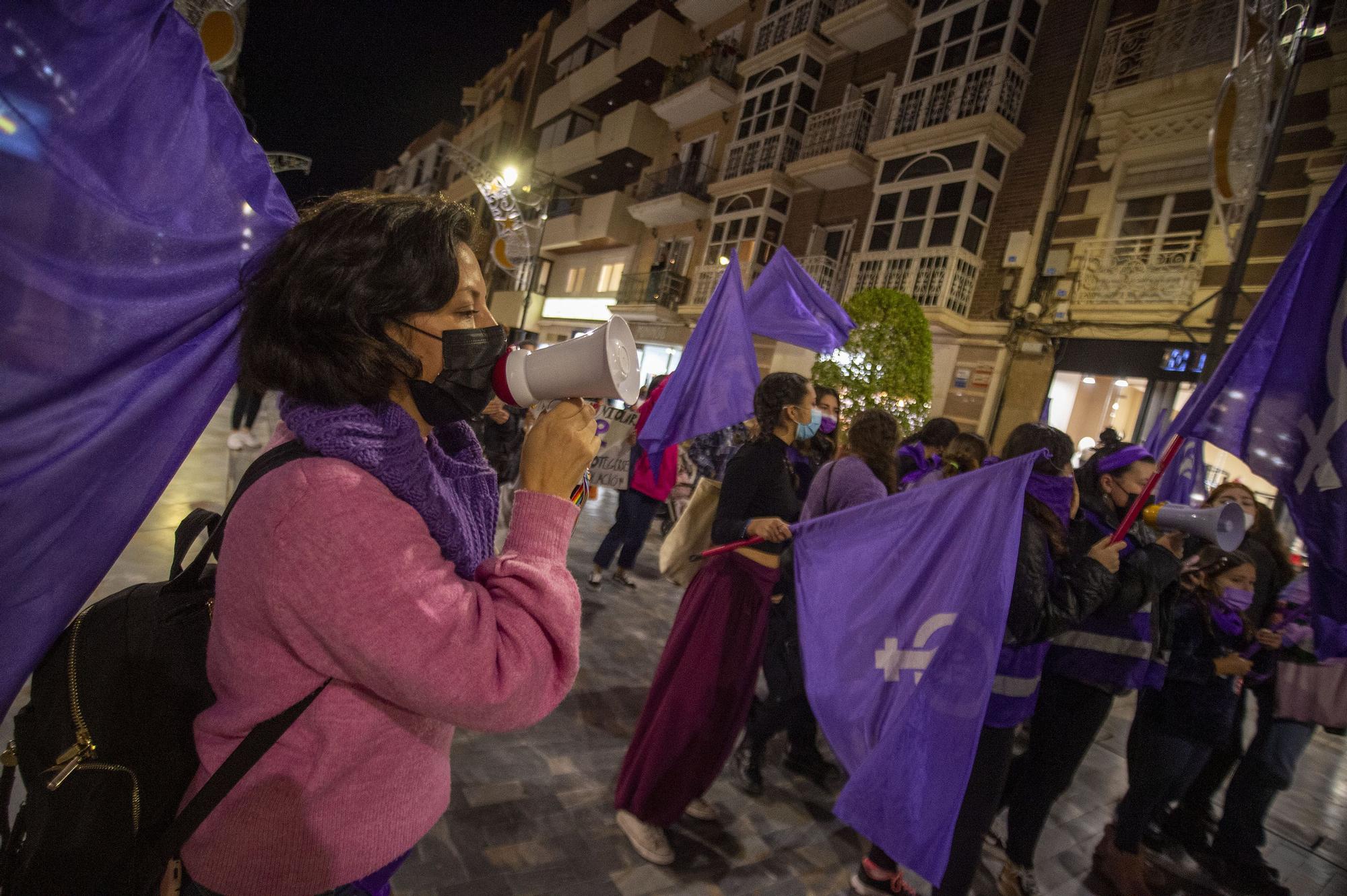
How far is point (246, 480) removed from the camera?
115cm

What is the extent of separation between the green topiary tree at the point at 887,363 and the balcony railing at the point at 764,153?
28.2 feet

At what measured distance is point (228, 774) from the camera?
1.10 metres

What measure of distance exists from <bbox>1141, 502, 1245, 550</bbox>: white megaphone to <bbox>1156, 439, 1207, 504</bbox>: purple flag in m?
2.03

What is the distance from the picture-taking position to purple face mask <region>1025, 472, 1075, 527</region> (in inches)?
105

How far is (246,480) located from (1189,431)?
2990 millimetres

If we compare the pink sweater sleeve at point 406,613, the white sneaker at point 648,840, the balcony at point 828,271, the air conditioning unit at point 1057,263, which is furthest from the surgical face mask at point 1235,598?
the balcony at point 828,271

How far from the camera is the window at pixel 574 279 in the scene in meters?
27.5

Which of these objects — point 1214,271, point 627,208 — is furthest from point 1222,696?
point 627,208

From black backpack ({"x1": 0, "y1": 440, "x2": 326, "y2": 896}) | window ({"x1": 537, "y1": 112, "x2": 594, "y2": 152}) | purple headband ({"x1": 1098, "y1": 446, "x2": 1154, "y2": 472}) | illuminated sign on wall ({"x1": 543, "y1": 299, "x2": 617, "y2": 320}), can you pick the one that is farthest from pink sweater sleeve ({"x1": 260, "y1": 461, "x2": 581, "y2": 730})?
window ({"x1": 537, "y1": 112, "x2": 594, "y2": 152})

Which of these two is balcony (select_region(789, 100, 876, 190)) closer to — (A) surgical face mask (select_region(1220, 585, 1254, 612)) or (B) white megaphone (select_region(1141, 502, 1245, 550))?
Result: (A) surgical face mask (select_region(1220, 585, 1254, 612))

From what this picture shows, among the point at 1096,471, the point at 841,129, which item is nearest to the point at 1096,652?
the point at 1096,471

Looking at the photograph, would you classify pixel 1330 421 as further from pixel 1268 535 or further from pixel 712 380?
pixel 712 380

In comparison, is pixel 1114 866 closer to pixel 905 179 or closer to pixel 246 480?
pixel 246 480

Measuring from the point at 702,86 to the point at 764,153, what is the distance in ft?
12.0
